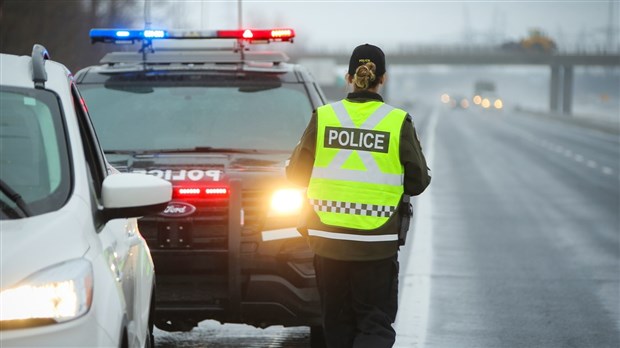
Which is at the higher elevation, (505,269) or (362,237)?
(362,237)

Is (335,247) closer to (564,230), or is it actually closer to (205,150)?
(205,150)

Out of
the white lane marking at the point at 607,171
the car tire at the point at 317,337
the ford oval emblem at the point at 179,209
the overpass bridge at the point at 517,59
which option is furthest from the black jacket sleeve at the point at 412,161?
the overpass bridge at the point at 517,59

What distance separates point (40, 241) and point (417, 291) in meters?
7.62

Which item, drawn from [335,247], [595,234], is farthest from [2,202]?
[595,234]

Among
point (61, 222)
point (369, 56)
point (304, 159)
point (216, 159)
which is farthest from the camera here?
point (216, 159)

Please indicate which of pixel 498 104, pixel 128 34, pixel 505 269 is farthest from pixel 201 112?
Result: pixel 498 104

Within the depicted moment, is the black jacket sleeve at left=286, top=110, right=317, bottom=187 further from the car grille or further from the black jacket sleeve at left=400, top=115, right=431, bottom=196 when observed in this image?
the car grille

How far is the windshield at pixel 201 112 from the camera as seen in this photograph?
852 cm

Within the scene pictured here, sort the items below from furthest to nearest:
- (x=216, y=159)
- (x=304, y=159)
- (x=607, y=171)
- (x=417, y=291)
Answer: (x=607, y=171) < (x=417, y=291) < (x=216, y=159) < (x=304, y=159)

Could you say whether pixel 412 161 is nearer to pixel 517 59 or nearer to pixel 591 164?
pixel 591 164

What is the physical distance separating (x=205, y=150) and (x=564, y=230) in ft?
35.0

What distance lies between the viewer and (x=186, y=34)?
8719 mm

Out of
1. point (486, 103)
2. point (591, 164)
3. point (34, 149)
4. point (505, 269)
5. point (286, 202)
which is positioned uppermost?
point (34, 149)

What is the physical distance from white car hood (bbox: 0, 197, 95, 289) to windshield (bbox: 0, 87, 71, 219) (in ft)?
0.45
